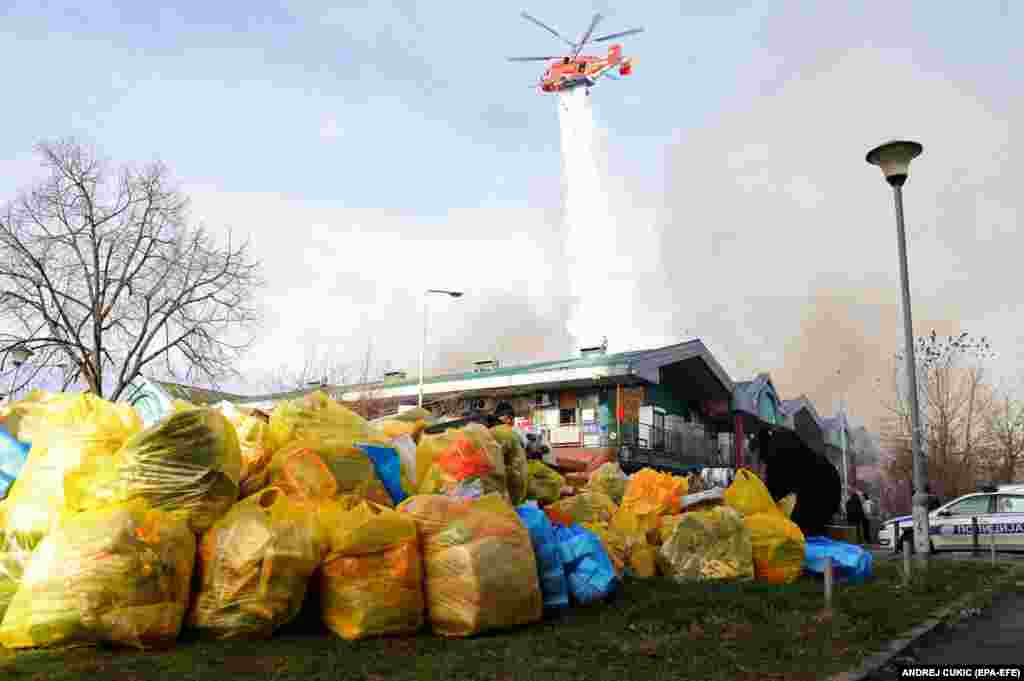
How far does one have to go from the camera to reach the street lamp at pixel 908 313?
9.67m

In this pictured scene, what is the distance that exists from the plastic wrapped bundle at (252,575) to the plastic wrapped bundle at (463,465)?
2.02 m

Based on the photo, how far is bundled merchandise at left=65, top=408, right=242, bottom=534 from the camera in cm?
571

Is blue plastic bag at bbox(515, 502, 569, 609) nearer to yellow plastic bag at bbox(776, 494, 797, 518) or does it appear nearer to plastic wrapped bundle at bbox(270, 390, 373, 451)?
plastic wrapped bundle at bbox(270, 390, 373, 451)

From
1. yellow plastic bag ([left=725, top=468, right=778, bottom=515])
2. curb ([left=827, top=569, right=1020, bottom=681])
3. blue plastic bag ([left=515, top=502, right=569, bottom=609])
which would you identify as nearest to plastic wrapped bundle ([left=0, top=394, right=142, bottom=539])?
blue plastic bag ([left=515, top=502, right=569, bottom=609])

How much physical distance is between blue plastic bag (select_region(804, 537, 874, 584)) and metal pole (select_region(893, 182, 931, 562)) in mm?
612

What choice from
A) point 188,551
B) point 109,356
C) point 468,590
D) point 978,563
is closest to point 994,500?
point 978,563

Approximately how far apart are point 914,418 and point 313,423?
22.9 feet

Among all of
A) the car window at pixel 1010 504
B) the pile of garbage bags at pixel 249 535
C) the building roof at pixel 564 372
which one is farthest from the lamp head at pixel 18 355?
the car window at pixel 1010 504

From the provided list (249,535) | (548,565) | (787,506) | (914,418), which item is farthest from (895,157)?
(249,535)

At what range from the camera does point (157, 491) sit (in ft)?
18.7

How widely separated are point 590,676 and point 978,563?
11245mm

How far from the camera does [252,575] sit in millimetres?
5340

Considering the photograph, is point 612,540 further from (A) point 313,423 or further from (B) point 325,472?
(B) point 325,472

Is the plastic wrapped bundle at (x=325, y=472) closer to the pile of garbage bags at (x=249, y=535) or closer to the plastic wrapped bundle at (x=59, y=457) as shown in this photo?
the pile of garbage bags at (x=249, y=535)
